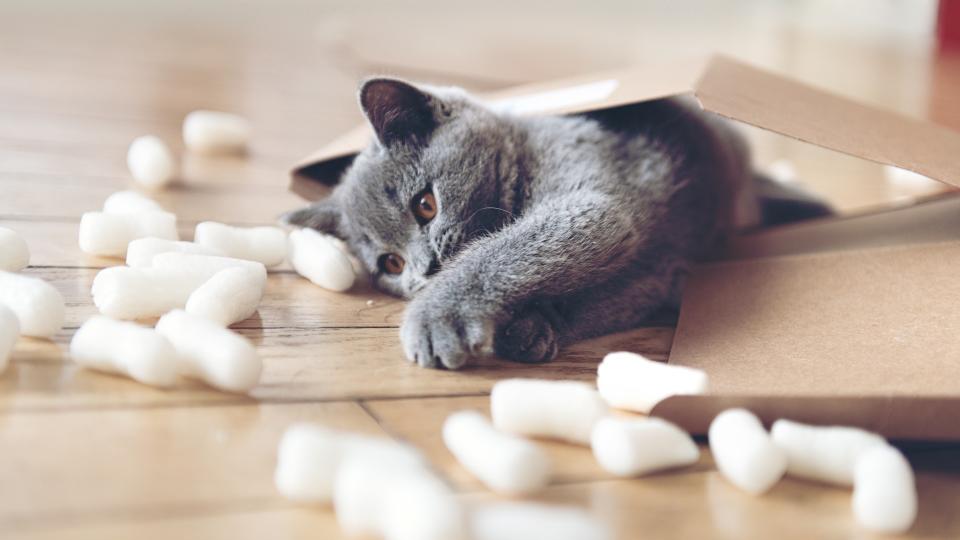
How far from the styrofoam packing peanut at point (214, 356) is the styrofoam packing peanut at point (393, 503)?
0.25m

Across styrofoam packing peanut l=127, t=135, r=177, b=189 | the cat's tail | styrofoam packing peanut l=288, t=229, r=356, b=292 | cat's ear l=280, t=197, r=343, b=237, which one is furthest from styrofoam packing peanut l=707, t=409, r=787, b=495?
styrofoam packing peanut l=127, t=135, r=177, b=189

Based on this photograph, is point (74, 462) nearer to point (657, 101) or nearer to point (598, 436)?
point (598, 436)

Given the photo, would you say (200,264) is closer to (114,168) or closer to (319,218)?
(319,218)

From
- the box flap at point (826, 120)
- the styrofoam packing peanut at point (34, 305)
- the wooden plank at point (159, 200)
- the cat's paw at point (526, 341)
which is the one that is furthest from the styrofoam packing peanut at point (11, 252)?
the box flap at point (826, 120)

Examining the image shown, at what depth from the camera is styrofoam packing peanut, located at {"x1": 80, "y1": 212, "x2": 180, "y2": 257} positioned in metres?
1.51

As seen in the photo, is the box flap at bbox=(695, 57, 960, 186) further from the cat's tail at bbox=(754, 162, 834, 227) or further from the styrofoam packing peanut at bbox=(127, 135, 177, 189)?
the styrofoam packing peanut at bbox=(127, 135, 177, 189)

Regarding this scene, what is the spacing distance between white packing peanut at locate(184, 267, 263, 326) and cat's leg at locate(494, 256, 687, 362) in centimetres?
35

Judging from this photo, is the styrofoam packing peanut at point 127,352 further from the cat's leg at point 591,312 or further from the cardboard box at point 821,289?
the cardboard box at point 821,289

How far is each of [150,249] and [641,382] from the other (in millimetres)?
782

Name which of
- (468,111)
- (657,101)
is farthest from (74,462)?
(657,101)

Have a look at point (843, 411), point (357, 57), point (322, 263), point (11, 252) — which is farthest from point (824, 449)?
point (357, 57)

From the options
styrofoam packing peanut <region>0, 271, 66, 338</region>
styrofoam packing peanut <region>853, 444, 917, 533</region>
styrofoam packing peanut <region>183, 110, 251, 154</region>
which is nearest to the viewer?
styrofoam packing peanut <region>853, 444, 917, 533</region>

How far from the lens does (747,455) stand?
941mm

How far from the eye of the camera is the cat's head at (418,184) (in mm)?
1455
